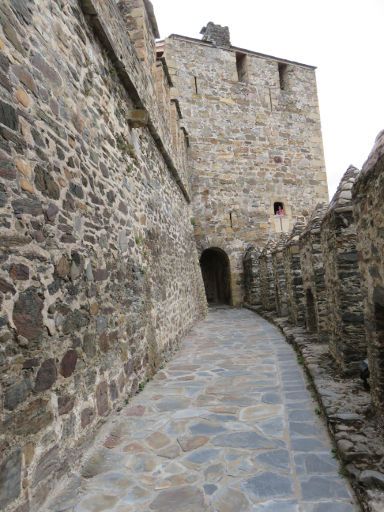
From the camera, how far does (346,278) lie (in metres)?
4.12

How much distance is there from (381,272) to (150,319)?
333cm

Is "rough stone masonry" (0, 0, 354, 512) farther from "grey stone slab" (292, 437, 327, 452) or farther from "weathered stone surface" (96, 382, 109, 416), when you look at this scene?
"grey stone slab" (292, 437, 327, 452)

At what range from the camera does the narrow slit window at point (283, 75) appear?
17266mm

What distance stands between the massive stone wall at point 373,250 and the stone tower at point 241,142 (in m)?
11.5

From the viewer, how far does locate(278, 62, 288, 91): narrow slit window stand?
17266 millimetres

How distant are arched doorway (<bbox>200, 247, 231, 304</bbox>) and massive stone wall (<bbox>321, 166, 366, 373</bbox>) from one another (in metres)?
11.2

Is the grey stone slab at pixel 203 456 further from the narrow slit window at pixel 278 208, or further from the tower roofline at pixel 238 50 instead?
the tower roofline at pixel 238 50

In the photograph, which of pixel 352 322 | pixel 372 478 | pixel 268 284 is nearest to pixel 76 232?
pixel 372 478

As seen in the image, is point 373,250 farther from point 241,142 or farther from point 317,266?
point 241,142

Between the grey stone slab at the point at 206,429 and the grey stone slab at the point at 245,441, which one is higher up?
the grey stone slab at the point at 206,429

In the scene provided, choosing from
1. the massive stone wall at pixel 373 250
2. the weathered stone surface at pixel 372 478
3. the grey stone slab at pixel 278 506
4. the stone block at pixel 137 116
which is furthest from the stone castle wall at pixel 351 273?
the stone block at pixel 137 116

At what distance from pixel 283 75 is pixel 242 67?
7.07 ft

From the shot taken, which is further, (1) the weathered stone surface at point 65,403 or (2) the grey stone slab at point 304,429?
(2) the grey stone slab at point 304,429

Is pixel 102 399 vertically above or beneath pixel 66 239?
beneath
